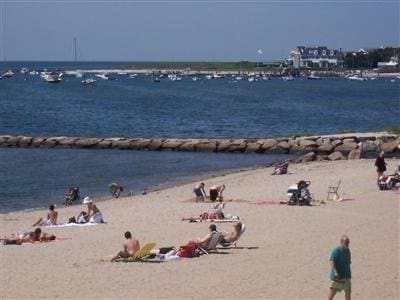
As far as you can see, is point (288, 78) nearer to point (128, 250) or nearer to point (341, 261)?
point (128, 250)

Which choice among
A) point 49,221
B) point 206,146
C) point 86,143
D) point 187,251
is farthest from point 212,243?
point 86,143

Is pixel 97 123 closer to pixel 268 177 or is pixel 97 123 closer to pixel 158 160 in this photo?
pixel 158 160

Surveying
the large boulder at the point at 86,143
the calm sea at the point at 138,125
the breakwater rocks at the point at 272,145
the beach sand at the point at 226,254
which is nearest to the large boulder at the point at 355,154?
the breakwater rocks at the point at 272,145

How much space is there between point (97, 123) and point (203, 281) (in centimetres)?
5266

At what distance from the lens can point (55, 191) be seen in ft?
95.4

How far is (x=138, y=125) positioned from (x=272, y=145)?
22.8 meters

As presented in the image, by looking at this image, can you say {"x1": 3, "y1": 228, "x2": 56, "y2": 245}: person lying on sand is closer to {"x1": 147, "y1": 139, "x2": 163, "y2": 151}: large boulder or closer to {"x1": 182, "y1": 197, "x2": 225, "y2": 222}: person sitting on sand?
{"x1": 182, "y1": 197, "x2": 225, "y2": 222}: person sitting on sand

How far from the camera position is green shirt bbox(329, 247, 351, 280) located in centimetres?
1164

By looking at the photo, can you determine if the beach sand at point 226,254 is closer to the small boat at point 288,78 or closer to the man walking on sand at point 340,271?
the man walking on sand at point 340,271

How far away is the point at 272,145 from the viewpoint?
139ft

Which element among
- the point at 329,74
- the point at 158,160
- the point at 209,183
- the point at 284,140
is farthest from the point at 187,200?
the point at 329,74

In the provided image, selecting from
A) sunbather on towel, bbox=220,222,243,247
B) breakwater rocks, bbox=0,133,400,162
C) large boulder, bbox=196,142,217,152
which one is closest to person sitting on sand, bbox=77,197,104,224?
sunbather on towel, bbox=220,222,243,247

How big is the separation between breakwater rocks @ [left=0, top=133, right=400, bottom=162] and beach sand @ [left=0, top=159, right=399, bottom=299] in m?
11.7

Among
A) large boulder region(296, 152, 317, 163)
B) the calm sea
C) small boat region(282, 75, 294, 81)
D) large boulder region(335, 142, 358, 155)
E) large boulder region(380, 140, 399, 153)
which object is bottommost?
small boat region(282, 75, 294, 81)
